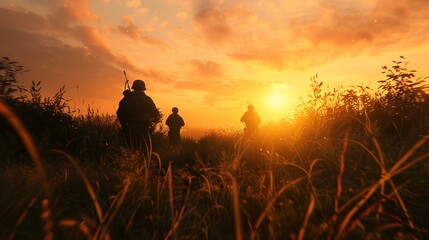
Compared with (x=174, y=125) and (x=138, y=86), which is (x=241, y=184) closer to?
(x=138, y=86)

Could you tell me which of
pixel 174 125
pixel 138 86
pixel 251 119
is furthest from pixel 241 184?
pixel 174 125

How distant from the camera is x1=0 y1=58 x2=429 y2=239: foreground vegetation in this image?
7.63 feet

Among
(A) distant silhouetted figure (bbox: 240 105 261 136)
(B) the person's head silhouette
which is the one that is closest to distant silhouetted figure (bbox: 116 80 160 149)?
(B) the person's head silhouette

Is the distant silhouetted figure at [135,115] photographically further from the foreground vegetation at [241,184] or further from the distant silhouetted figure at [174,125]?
the distant silhouetted figure at [174,125]

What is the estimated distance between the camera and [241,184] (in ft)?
12.1

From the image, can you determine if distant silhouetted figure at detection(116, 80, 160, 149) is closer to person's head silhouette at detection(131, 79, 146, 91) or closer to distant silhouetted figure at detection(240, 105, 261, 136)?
person's head silhouette at detection(131, 79, 146, 91)

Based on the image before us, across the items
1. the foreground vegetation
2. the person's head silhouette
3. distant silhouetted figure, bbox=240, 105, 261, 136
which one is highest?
the person's head silhouette

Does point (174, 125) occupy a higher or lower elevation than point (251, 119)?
lower

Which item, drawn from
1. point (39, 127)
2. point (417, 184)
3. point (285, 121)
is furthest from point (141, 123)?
point (417, 184)

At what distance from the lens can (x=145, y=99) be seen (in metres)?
9.28

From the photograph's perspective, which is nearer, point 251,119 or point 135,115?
point 135,115

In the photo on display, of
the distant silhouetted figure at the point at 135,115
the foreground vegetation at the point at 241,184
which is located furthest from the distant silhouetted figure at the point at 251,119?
the distant silhouetted figure at the point at 135,115

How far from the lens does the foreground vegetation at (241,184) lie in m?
2.33

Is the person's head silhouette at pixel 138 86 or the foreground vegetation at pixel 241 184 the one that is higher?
the person's head silhouette at pixel 138 86
